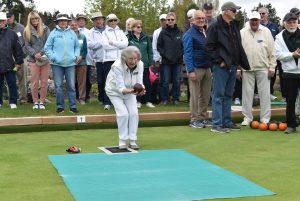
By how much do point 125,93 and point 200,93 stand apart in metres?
2.51

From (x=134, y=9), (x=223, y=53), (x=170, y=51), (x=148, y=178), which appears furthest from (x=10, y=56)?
(x=134, y=9)

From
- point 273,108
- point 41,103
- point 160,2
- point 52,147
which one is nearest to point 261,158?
point 52,147

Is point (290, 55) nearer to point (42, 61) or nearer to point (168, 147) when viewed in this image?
point (168, 147)

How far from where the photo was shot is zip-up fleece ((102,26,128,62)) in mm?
9617

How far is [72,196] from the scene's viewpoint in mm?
4805

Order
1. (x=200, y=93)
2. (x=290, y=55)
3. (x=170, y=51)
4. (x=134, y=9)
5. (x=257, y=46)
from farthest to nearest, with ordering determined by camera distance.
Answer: (x=134, y=9) → (x=170, y=51) → (x=200, y=93) → (x=257, y=46) → (x=290, y=55)

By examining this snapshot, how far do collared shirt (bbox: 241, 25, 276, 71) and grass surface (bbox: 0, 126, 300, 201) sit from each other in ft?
3.67

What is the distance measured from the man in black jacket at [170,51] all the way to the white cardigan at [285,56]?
241 cm

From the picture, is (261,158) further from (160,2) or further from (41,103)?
(160,2)

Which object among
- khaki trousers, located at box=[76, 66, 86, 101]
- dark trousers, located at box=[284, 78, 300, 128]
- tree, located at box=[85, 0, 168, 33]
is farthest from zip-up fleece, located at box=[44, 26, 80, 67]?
tree, located at box=[85, 0, 168, 33]

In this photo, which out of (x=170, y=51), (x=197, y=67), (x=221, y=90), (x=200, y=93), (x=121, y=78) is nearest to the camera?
(x=121, y=78)

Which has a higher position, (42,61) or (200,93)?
(42,61)

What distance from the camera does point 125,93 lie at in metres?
6.88

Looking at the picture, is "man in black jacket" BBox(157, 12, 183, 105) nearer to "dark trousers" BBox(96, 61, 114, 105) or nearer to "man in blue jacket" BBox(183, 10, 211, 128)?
"dark trousers" BBox(96, 61, 114, 105)
